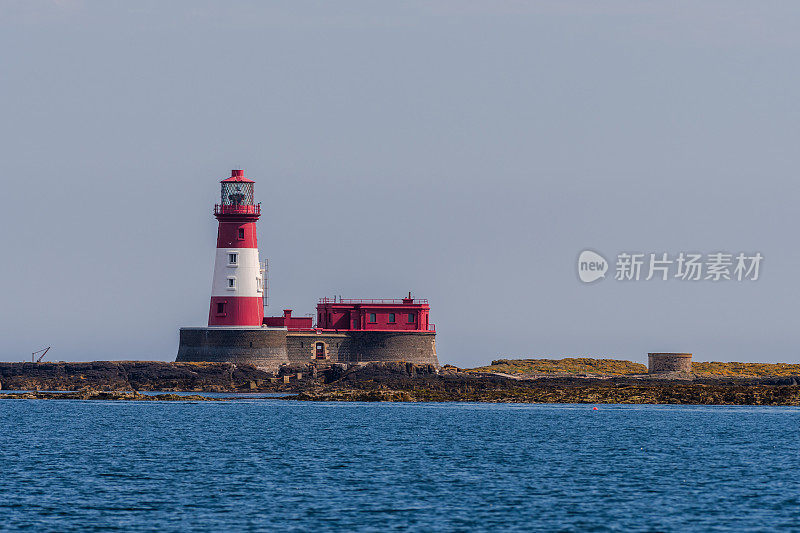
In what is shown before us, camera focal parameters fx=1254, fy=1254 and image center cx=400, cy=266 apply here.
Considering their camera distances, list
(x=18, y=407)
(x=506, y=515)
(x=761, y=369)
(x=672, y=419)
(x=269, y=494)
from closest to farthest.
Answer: (x=506, y=515), (x=269, y=494), (x=672, y=419), (x=18, y=407), (x=761, y=369)

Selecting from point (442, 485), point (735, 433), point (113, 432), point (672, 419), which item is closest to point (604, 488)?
point (442, 485)

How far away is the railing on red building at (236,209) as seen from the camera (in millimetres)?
87250

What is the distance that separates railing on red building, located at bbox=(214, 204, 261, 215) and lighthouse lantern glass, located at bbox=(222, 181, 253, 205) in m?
0.36

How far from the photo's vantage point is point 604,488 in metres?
37.9

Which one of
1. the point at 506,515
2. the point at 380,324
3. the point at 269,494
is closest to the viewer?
the point at 506,515

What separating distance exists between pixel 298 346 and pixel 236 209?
38.0ft

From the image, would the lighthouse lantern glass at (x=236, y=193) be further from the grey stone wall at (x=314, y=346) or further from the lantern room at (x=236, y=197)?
the grey stone wall at (x=314, y=346)

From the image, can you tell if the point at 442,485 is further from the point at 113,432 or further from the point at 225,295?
the point at 225,295

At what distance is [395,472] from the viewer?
138 ft

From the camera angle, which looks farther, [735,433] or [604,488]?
[735,433]

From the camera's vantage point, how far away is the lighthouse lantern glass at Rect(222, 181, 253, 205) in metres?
87.9

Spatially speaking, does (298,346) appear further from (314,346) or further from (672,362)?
(672,362)

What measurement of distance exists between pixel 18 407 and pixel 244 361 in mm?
15603

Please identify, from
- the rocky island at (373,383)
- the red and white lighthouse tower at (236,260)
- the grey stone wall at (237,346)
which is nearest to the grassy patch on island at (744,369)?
the rocky island at (373,383)
